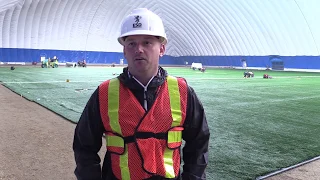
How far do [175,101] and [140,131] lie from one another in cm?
31

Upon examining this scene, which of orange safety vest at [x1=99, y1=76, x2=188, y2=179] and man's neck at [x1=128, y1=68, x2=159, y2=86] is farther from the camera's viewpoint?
man's neck at [x1=128, y1=68, x2=159, y2=86]

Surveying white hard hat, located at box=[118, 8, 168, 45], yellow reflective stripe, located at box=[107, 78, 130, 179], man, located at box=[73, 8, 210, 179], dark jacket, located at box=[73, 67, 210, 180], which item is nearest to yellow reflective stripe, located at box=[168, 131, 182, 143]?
man, located at box=[73, 8, 210, 179]

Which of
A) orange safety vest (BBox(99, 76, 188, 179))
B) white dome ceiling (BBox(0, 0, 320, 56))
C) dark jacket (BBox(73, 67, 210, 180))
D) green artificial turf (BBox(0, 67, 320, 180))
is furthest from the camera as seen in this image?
white dome ceiling (BBox(0, 0, 320, 56))

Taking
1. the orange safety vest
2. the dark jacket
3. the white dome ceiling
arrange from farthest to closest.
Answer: the white dome ceiling
the dark jacket
the orange safety vest

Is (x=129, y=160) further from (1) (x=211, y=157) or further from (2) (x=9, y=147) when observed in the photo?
(2) (x=9, y=147)

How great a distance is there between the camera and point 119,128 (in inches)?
85.0

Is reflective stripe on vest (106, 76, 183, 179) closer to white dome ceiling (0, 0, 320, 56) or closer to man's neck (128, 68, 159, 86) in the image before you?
man's neck (128, 68, 159, 86)

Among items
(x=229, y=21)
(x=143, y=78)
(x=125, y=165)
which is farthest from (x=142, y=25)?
(x=229, y=21)

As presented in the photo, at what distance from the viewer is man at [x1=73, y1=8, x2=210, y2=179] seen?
7.03ft

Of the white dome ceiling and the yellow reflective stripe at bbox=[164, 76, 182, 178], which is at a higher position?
the white dome ceiling

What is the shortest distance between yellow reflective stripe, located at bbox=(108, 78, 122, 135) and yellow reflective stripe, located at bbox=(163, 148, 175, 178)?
34 centimetres

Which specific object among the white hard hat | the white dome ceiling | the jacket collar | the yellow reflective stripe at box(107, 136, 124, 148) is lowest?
the yellow reflective stripe at box(107, 136, 124, 148)

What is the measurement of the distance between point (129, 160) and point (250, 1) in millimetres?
40946

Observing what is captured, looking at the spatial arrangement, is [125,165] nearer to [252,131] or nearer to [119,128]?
[119,128]
